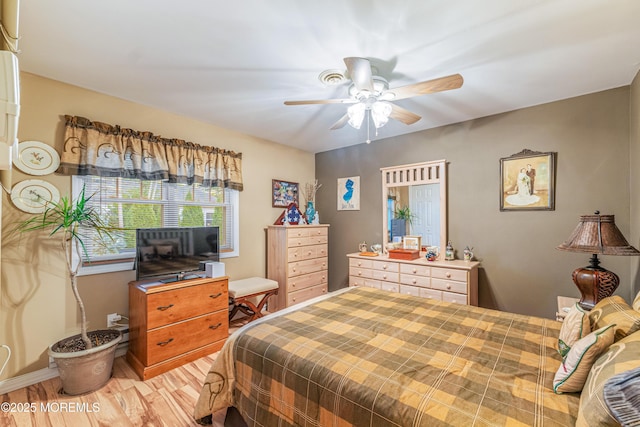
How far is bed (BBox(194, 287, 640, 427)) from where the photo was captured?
1.03 meters

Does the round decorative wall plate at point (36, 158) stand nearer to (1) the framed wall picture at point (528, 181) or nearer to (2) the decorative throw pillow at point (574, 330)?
(2) the decorative throw pillow at point (574, 330)

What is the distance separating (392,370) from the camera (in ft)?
4.09

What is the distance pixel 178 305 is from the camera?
98.6 inches

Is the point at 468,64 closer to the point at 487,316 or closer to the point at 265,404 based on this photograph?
the point at 487,316

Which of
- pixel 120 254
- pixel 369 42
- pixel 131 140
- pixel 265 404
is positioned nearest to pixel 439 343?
pixel 265 404

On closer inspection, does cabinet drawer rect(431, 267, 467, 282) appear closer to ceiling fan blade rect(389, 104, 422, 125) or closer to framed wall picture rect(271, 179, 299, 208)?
ceiling fan blade rect(389, 104, 422, 125)

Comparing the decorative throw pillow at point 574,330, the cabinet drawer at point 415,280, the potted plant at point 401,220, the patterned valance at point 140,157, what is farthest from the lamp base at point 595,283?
the patterned valance at point 140,157

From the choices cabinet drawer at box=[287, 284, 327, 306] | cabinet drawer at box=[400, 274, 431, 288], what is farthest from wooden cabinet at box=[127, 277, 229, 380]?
cabinet drawer at box=[400, 274, 431, 288]

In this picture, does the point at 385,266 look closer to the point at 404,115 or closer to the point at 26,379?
the point at 404,115

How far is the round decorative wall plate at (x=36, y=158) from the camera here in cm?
218

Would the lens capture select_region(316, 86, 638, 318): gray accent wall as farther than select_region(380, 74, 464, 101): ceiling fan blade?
Yes

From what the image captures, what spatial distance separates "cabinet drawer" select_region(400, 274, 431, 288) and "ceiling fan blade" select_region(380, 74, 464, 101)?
2.07m

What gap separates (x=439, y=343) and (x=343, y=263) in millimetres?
2971

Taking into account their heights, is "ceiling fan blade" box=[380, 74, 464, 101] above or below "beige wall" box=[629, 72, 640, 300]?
above
